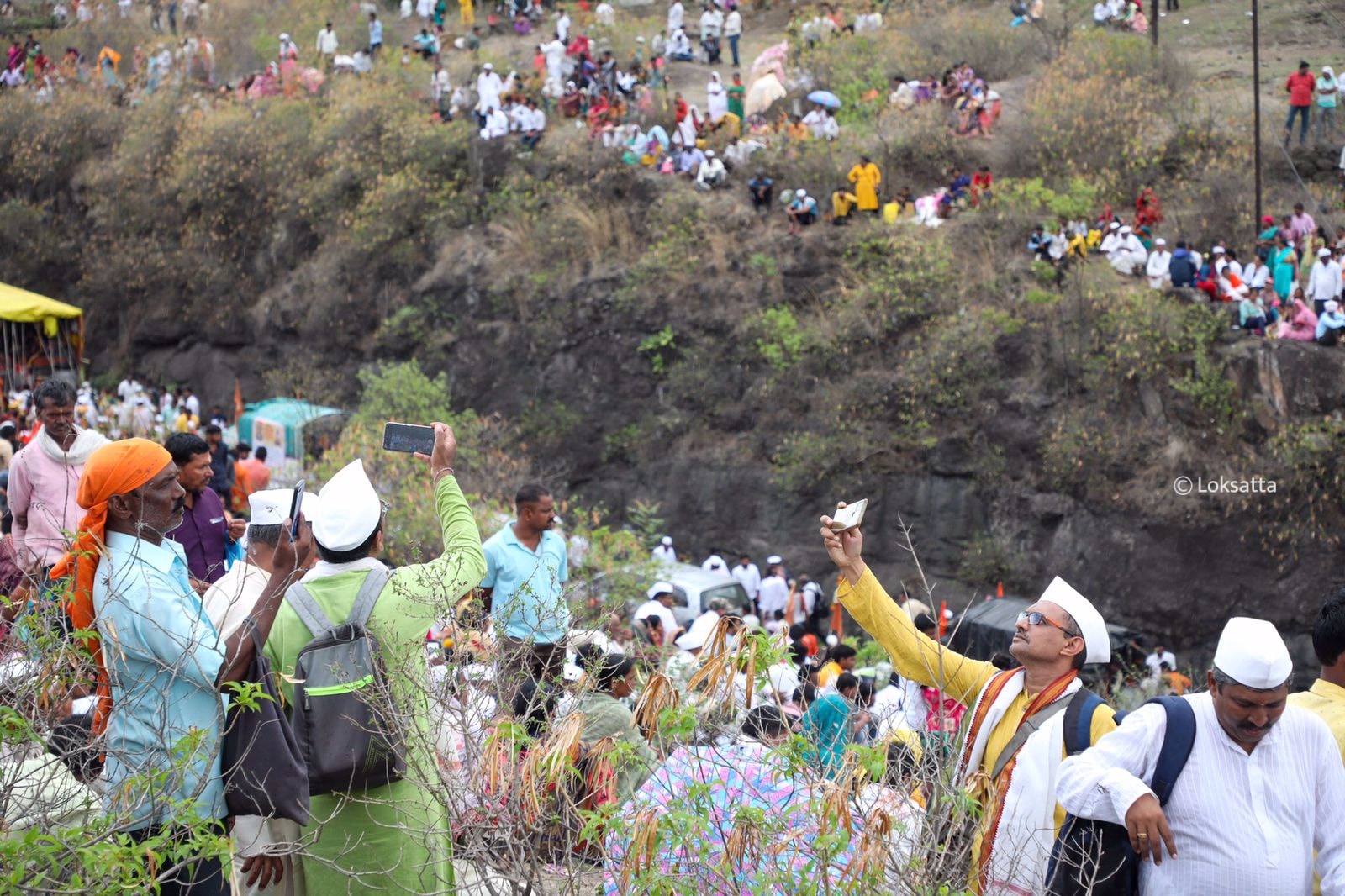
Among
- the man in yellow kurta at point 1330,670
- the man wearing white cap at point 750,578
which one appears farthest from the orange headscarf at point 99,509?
the man wearing white cap at point 750,578

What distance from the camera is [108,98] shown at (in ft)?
104

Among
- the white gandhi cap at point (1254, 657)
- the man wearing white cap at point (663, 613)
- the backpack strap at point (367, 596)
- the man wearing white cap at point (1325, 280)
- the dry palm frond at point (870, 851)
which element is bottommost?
the man wearing white cap at point (663, 613)

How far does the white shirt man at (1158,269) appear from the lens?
1859 centimetres

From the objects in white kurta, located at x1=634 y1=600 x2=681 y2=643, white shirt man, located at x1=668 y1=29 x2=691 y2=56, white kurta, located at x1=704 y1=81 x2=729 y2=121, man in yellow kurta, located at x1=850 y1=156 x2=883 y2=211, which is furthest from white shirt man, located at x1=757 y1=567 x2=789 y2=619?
white shirt man, located at x1=668 y1=29 x2=691 y2=56

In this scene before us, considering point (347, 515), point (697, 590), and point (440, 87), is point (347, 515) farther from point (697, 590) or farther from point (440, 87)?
point (440, 87)

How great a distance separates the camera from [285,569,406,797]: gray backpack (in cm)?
359

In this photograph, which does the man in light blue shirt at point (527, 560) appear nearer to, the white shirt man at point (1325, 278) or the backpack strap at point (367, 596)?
the backpack strap at point (367, 596)

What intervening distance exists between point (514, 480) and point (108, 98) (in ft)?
61.3

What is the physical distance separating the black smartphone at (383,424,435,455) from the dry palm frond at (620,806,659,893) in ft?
4.66

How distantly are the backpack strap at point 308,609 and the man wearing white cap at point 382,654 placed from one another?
0.06 ft

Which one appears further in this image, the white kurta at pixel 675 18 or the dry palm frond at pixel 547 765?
the white kurta at pixel 675 18

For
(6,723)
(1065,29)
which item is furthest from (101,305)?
(6,723)

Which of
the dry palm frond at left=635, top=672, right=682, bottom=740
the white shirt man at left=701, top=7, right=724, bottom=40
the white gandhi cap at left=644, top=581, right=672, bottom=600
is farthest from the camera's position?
the white shirt man at left=701, top=7, right=724, bottom=40

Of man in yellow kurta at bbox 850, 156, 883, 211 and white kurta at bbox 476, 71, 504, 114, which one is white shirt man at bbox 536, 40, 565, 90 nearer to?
white kurta at bbox 476, 71, 504, 114
